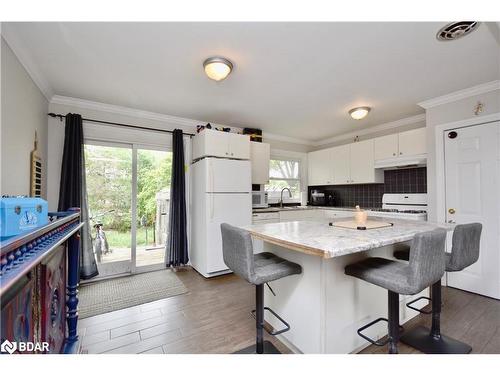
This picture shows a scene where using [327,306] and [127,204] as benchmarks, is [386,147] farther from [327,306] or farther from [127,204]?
[127,204]

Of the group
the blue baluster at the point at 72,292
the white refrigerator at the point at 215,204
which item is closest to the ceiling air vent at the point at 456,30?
the white refrigerator at the point at 215,204

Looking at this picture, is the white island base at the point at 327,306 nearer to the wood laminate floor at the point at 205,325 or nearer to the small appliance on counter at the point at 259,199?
the wood laminate floor at the point at 205,325

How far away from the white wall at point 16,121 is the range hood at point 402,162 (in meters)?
4.61

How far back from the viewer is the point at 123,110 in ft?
11.0

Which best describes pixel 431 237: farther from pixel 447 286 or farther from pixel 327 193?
pixel 327 193

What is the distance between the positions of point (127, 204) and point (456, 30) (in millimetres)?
4089

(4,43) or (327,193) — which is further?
(327,193)

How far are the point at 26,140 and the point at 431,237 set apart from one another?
329 cm

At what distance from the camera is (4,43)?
5.78ft

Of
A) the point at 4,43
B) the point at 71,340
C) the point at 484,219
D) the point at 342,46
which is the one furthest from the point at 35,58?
the point at 484,219

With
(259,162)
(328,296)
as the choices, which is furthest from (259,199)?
(328,296)

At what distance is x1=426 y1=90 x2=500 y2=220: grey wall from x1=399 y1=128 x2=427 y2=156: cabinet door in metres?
0.21

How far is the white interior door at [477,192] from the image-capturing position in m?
2.62
